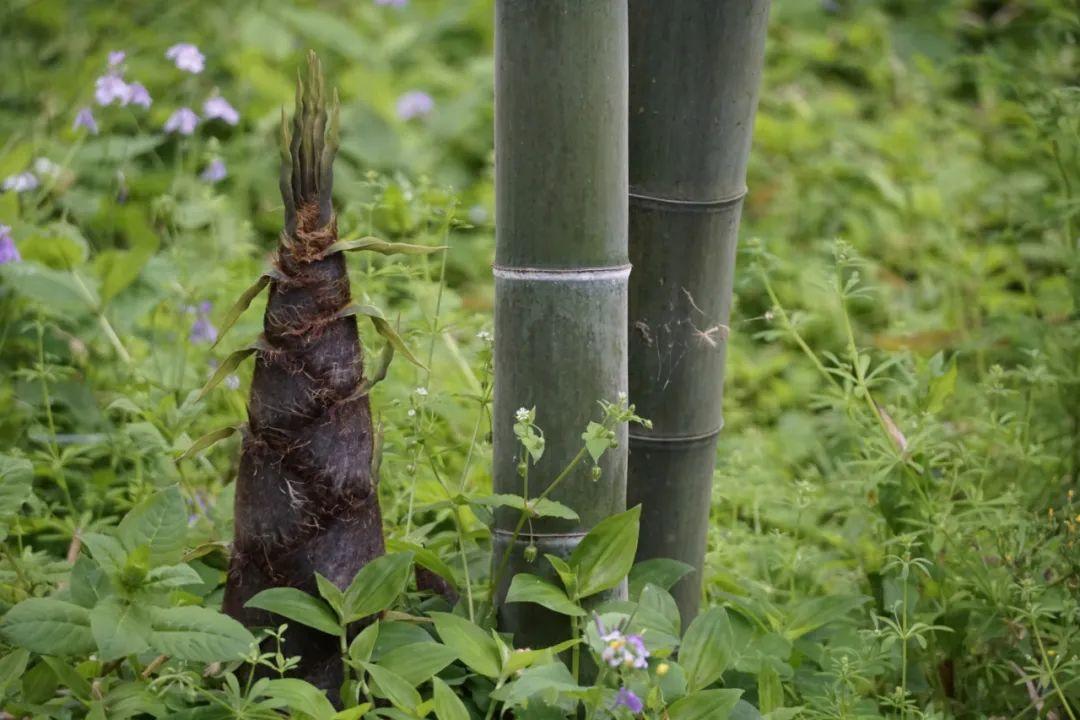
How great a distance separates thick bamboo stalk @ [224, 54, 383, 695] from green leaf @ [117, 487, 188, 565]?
3.4 inches

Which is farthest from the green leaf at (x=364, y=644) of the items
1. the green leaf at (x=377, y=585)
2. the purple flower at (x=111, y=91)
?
the purple flower at (x=111, y=91)

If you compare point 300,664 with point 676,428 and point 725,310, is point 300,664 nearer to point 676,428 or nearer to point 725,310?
point 676,428

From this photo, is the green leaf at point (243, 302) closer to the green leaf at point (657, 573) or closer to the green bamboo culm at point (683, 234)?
the green bamboo culm at point (683, 234)

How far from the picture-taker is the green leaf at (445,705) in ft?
4.26

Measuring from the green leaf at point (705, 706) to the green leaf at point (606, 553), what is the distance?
15cm

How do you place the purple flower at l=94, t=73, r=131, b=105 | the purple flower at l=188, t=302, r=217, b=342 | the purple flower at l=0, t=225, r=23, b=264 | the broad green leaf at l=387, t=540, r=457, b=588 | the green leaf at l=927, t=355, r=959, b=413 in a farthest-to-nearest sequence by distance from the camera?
1. the purple flower at l=188, t=302, r=217, b=342
2. the purple flower at l=94, t=73, r=131, b=105
3. the purple flower at l=0, t=225, r=23, b=264
4. the green leaf at l=927, t=355, r=959, b=413
5. the broad green leaf at l=387, t=540, r=457, b=588

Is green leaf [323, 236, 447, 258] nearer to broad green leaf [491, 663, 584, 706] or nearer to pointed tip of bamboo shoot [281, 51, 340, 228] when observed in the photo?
pointed tip of bamboo shoot [281, 51, 340, 228]

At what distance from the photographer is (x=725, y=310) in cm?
157

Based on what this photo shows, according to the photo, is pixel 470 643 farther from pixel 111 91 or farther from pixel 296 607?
pixel 111 91

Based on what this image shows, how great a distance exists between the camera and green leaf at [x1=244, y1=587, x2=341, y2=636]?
1360 millimetres

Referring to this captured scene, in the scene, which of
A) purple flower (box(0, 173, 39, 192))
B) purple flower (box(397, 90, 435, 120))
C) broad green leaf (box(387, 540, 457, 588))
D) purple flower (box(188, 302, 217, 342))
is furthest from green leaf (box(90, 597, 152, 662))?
purple flower (box(397, 90, 435, 120))

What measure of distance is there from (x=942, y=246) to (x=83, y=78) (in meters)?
2.50

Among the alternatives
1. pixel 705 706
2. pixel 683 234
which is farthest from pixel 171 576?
pixel 683 234

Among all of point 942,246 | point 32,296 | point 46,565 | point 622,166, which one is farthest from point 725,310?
point 942,246
